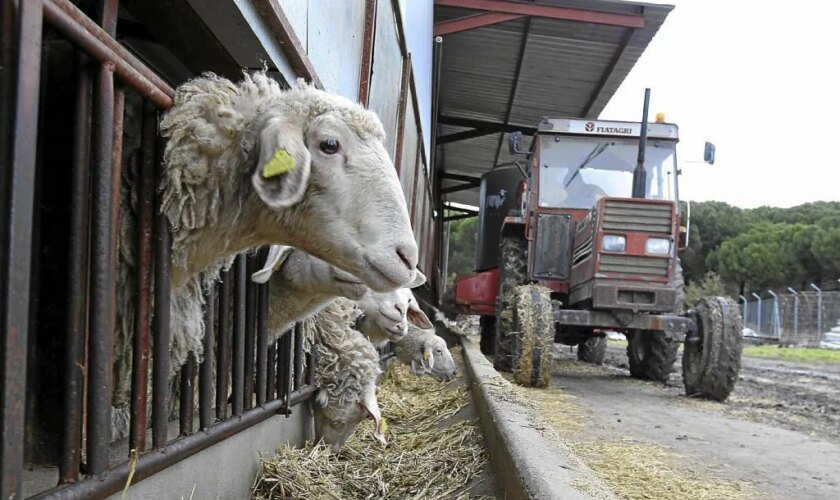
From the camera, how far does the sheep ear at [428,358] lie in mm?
6339

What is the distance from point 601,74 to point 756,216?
56502 mm

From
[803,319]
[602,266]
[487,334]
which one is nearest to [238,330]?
[602,266]

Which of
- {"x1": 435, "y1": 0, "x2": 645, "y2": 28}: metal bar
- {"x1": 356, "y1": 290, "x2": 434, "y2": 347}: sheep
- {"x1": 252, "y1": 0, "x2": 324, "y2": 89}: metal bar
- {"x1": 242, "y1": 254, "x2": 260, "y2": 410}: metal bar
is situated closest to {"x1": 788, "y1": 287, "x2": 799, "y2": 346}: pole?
{"x1": 435, "y1": 0, "x2": 645, "y2": 28}: metal bar

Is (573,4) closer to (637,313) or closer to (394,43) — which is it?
(637,313)

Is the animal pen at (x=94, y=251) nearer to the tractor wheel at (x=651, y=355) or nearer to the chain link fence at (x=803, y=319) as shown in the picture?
the tractor wheel at (x=651, y=355)

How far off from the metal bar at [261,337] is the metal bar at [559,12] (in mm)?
9891

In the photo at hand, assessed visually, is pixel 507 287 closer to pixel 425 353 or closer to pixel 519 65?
pixel 425 353

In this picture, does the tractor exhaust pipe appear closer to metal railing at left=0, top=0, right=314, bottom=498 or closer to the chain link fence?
metal railing at left=0, top=0, right=314, bottom=498

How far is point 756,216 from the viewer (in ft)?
209

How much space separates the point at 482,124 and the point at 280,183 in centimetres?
1605

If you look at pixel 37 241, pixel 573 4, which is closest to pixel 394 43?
pixel 37 241

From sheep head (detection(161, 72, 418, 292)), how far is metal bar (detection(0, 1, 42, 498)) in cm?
75

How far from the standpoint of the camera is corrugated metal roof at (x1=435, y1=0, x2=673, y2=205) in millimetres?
11914

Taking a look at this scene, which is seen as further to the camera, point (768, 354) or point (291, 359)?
point (768, 354)
